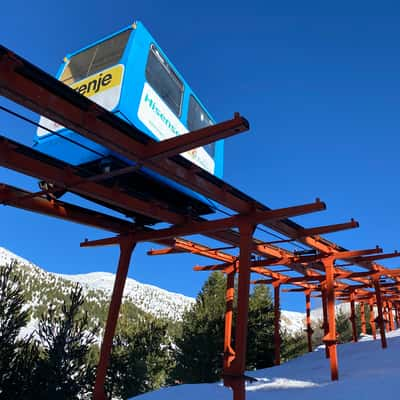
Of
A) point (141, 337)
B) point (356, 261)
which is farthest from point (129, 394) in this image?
point (356, 261)

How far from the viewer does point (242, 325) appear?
7820mm

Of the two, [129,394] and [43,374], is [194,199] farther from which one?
[129,394]

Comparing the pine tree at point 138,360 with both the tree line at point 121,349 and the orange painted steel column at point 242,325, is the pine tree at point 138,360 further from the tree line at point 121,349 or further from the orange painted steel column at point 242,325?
the orange painted steel column at point 242,325

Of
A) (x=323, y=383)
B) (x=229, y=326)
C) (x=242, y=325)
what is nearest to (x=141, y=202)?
(x=242, y=325)

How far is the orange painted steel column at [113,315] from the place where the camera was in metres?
9.02

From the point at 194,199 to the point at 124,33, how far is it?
383cm

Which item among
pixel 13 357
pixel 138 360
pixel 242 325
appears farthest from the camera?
pixel 138 360

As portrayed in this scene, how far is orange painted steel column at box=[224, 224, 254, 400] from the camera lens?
746 centimetres

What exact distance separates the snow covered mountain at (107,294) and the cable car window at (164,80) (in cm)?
7617

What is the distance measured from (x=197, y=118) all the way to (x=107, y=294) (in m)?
140

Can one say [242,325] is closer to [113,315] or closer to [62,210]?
[113,315]

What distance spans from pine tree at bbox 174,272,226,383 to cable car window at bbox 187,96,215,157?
20009 millimetres

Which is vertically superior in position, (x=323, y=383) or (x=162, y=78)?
(x=162, y=78)

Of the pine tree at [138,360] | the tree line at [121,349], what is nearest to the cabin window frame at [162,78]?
the tree line at [121,349]
